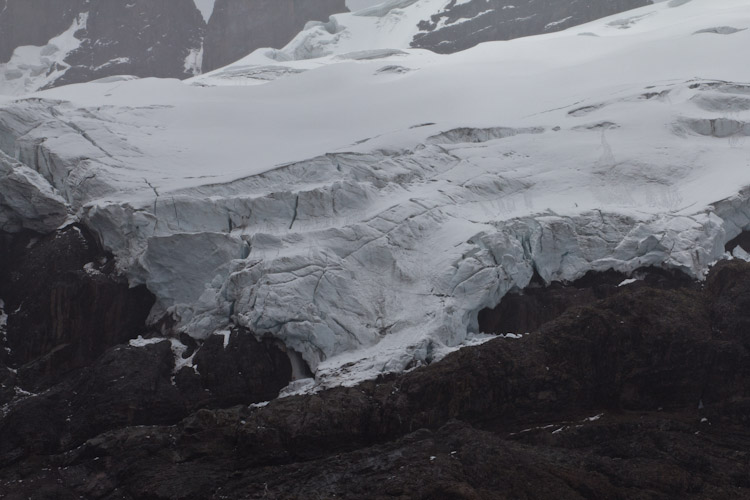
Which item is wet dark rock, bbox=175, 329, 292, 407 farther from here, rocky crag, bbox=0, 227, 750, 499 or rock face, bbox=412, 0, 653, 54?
rock face, bbox=412, 0, 653, 54

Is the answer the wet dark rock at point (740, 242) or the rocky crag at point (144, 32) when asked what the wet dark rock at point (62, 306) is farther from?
the rocky crag at point (144, 32)

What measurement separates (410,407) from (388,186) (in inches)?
449

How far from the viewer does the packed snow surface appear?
2478 cm

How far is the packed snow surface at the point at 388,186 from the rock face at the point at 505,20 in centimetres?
2679

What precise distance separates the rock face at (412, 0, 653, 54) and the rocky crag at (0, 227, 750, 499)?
152 feet

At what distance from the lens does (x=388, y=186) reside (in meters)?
30.1

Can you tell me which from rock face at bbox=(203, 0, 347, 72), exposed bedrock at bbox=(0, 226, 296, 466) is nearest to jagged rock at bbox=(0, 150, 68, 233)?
exposed bedrock at bbox=(0, 226, 296, 466)

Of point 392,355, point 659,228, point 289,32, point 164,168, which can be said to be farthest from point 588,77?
point 289,32

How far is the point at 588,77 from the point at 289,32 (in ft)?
153

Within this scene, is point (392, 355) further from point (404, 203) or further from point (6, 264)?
point (6, 264)

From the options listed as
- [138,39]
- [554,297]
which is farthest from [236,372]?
[138,39]

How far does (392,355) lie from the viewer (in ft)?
74.5

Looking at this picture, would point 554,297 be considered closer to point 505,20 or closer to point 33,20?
point 505,20

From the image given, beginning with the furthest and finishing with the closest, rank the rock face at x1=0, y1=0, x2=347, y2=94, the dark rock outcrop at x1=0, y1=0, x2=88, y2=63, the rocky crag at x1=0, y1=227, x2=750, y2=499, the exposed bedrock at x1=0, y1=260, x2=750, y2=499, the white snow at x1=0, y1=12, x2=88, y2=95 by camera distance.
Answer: the dark rock outcrop at x1=0, y1=0, x2=88, y2=63 → the rock face at x1=0, y1=0, x2=347, y2=94 → the white snow at x1=0, y1=12, x2=88, y2=95 → the rocky crag at x1=0, y1=227, x2=750, y2=499 → the exposed bedrock at x1=0, y1=260, x2=750, y2=499
